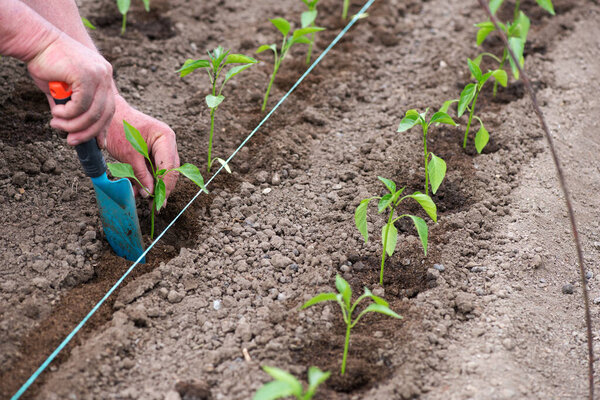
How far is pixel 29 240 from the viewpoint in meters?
2.08

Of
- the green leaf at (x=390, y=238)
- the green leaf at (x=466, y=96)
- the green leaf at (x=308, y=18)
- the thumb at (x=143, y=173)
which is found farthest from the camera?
the green leaf at (x=308, y=18)

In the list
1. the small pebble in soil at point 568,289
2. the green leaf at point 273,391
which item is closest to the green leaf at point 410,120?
the small pebble in soil at point 568,289

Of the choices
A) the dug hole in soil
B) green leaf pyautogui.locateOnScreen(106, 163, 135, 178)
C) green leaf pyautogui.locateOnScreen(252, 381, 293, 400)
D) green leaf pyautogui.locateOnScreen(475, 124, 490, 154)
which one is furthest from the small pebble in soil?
green leaf pyautogui.locateOnScreen(106, 163, 135, 178)

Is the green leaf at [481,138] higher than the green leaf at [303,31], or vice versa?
the green leaf at [303,31]

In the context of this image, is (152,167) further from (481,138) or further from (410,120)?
(481,138)

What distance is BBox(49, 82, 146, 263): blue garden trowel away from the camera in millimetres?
1887

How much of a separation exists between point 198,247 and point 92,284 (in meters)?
0.37

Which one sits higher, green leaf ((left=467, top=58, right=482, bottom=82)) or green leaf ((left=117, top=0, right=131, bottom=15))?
green leaf ((left=467, top=58, right=482, bottom=82))

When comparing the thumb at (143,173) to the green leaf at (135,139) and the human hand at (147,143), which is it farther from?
the green leaf at (135,139)

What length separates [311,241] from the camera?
221 centimetres

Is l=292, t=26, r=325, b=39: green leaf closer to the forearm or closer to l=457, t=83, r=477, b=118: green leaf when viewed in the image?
l=457, t=83, r=477, b=118: green leaf

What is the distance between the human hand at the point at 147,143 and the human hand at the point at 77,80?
27cm

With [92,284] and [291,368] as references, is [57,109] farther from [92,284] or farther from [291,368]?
[291,368]

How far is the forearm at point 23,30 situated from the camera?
173 cm
